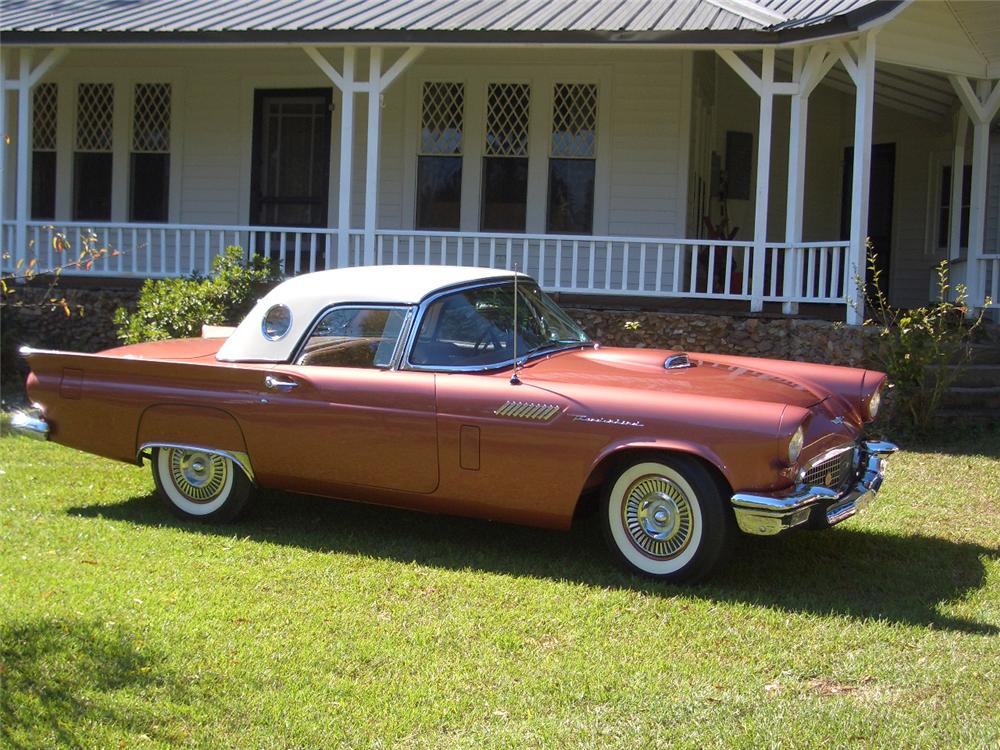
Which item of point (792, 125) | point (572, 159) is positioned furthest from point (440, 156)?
point (792, 125)

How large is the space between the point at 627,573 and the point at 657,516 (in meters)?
0.35

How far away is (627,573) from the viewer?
5582 mm

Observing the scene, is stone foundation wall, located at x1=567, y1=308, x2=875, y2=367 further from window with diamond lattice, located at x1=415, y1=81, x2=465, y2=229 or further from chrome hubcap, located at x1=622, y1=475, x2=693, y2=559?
chrome hubcap, located at x1=622, y1=475, x2=693, y2=559

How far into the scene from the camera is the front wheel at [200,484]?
21.4 ft

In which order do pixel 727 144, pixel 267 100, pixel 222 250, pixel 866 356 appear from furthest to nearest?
pixel 727 144 < pixel 267 100 < pixel 222 250 < pixel 866 356

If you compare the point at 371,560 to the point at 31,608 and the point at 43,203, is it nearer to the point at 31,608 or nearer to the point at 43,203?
the point at 31,608

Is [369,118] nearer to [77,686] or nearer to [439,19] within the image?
[439,19]

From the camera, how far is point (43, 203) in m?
15.1

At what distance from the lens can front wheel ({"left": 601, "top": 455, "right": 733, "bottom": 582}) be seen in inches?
208

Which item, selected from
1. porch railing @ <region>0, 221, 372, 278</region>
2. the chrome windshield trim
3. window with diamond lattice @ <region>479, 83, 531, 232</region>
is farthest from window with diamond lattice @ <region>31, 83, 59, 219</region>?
the chrome windshield trim

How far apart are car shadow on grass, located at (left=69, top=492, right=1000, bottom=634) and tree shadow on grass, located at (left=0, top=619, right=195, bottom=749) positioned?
169 centimetres

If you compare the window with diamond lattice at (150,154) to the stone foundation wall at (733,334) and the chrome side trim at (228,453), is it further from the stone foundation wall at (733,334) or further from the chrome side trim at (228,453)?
the chrome side trim at (228,453)

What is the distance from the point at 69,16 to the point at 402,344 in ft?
30.7

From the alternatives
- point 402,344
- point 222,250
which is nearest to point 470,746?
point 402,344
